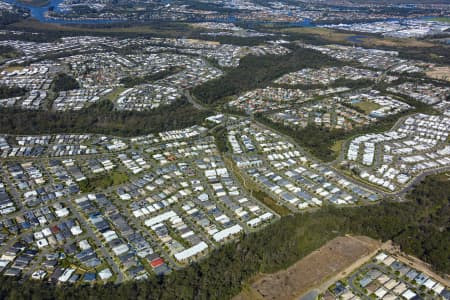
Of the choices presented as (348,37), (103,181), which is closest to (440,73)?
(348,37)

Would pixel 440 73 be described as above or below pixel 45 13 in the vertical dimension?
above

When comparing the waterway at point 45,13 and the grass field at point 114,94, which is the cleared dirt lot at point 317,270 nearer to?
the grass field at point 114,94

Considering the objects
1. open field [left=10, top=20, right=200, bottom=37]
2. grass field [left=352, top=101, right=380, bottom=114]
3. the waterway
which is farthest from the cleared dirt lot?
the waterway

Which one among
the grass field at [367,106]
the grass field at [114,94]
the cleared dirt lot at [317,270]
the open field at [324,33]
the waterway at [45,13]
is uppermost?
the open field at [324,33]

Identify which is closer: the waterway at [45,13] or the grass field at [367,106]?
the grass field at [367,106]

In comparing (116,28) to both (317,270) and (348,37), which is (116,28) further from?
(317,270)

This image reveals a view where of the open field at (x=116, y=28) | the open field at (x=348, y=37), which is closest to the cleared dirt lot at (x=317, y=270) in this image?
the open field at (x=348, y=37)

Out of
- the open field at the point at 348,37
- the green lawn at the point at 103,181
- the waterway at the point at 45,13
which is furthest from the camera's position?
the waterway at the point at 45,13

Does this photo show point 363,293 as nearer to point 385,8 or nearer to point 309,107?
point 309,107
